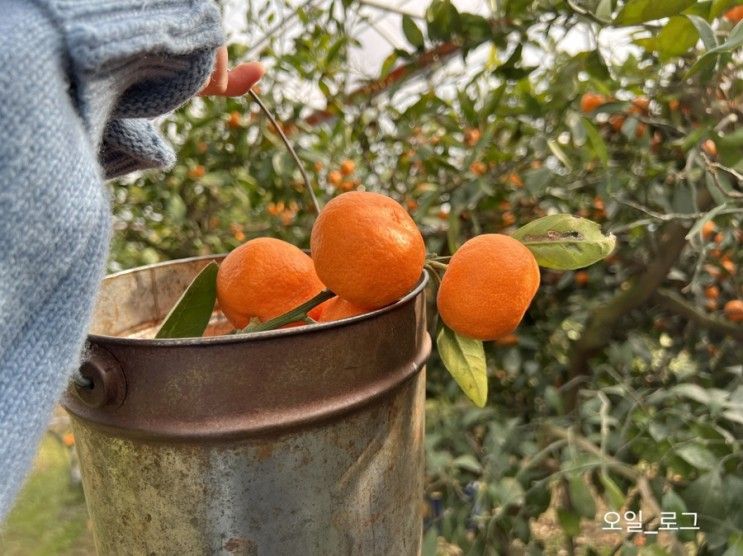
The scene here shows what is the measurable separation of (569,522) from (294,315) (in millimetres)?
534

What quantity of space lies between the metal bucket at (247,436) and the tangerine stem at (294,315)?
0.23 feet

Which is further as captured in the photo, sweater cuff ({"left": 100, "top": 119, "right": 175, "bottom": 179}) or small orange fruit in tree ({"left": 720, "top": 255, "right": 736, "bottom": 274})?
small orange fruit in tree ({"left": 720, "top": 255, "right": 736, "bottom": 274})

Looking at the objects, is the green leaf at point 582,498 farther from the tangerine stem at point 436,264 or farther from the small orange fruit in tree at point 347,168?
the small orange fruit in tree at point 347,168

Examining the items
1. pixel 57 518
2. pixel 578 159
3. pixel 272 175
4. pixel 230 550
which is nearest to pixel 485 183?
pixel 578 159

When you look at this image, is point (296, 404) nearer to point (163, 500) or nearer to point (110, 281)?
point (163, 500)

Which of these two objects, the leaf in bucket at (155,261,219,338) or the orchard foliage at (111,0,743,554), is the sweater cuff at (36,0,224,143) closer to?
the leaf in bucket at (155,261,219,338)

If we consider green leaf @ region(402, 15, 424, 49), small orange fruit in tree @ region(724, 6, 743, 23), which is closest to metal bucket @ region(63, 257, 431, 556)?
green leaf @ region(402, 15, 424, 49)

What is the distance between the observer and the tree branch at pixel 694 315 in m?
1.10

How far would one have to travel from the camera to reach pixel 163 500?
0.49 m

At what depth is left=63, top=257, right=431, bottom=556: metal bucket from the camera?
0.47 m

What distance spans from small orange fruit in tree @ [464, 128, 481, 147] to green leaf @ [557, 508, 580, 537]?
2.36 ft

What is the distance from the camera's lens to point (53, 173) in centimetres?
31

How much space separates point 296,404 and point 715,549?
0.56 metres

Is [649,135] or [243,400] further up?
[243,400]
